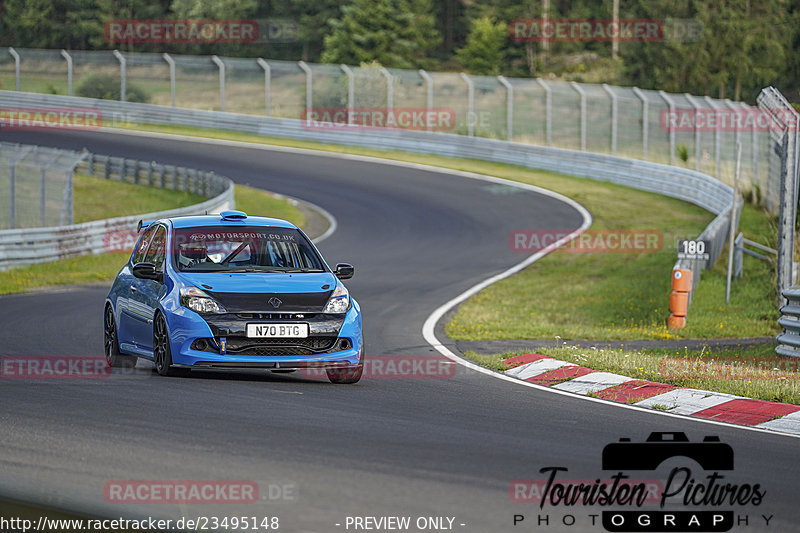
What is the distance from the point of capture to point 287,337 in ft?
35.2

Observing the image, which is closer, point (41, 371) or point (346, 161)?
point (41, 371)

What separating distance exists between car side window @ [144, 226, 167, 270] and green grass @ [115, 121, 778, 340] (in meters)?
5.10

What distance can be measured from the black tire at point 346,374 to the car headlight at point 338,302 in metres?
0.49

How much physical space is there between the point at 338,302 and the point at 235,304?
0.97 meters

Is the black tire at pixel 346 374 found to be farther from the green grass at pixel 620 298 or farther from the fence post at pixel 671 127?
the fence post at pixel 671 127

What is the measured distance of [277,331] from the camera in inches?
421

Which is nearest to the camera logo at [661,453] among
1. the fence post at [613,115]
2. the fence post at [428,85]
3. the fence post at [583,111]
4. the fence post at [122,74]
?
the fence post at [613,115]

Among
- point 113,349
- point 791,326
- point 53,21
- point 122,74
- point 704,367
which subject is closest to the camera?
point 113,349

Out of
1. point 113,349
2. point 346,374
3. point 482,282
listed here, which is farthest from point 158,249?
point 482,282

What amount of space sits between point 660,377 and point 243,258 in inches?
166

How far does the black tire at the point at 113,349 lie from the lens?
1226 cm

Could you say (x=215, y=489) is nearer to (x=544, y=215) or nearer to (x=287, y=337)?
(x=287, y=337)

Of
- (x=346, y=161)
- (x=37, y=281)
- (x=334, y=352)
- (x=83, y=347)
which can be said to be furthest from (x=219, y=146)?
(x=334, y=352)

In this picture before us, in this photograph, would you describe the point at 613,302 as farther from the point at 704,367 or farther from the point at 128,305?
the point at 128,305
